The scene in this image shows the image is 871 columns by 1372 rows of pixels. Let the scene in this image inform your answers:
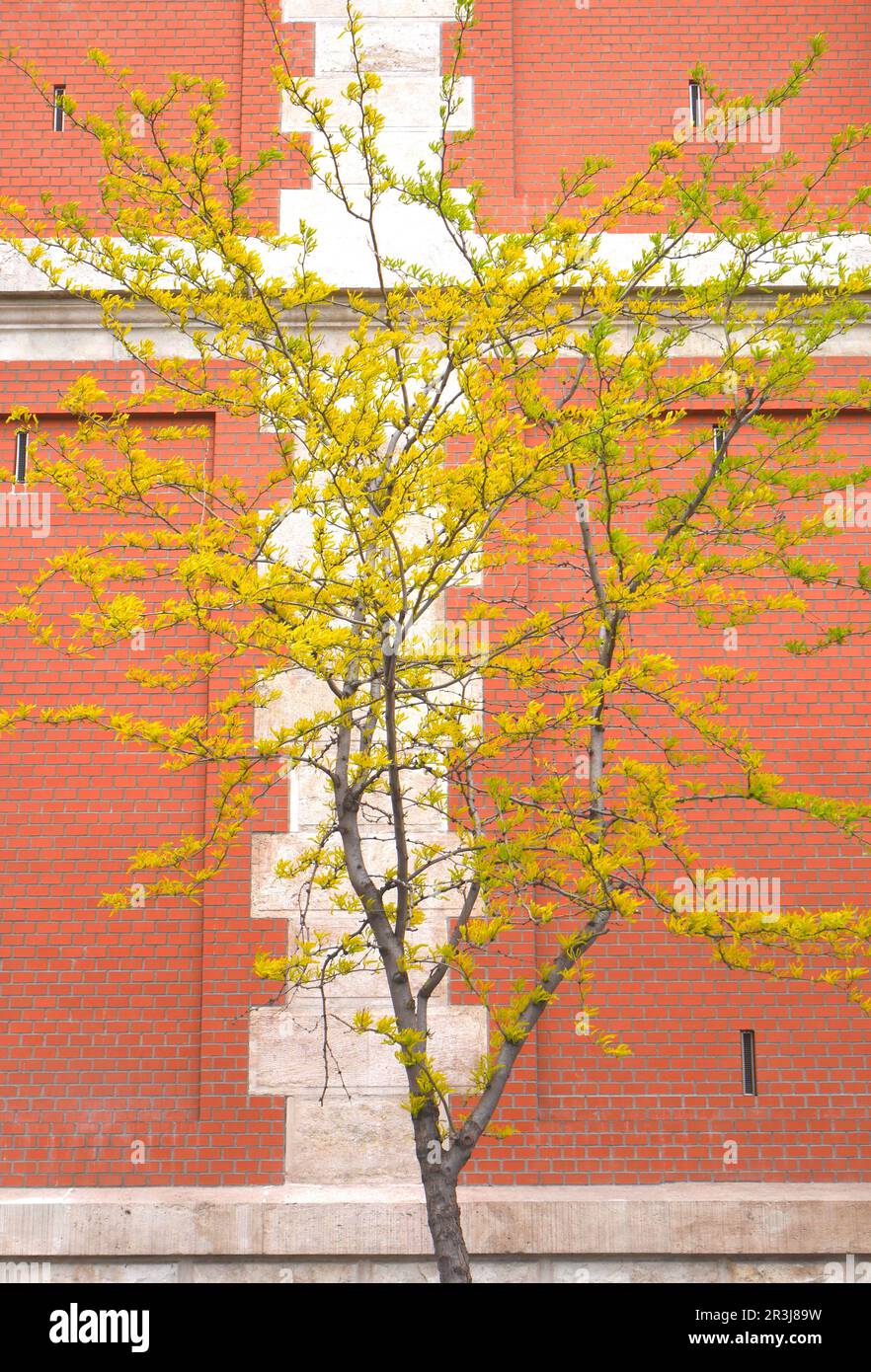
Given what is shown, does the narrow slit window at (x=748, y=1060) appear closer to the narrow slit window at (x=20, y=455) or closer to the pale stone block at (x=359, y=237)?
the pale stone block at (x=359, y=237)

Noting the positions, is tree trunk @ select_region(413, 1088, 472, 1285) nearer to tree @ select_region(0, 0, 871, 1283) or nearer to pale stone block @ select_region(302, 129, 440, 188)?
tree @ select_region(0, 0, 871, 1283)

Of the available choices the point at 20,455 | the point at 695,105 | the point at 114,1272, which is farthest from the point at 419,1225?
the point at 695,105

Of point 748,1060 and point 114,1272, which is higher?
point 748,1060

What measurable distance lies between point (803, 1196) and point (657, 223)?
18.9ft

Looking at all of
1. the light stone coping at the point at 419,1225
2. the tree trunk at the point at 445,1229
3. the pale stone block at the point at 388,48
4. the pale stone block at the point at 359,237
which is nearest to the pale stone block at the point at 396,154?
the pale stone block at the point at 359,237

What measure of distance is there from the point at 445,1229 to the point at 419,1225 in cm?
181

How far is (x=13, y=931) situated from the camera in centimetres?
732

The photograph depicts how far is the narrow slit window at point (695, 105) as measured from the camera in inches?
316

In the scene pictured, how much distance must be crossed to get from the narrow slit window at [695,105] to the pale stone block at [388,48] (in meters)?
1.64

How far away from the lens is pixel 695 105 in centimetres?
805

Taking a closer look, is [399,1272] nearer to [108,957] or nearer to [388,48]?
[108,957]

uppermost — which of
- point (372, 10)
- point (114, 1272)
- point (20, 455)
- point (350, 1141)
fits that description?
point (372, 10)

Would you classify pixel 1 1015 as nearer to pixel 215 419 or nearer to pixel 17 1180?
pixel 17 1180

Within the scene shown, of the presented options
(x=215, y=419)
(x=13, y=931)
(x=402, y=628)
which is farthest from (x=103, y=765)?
(x=402, y=628)
